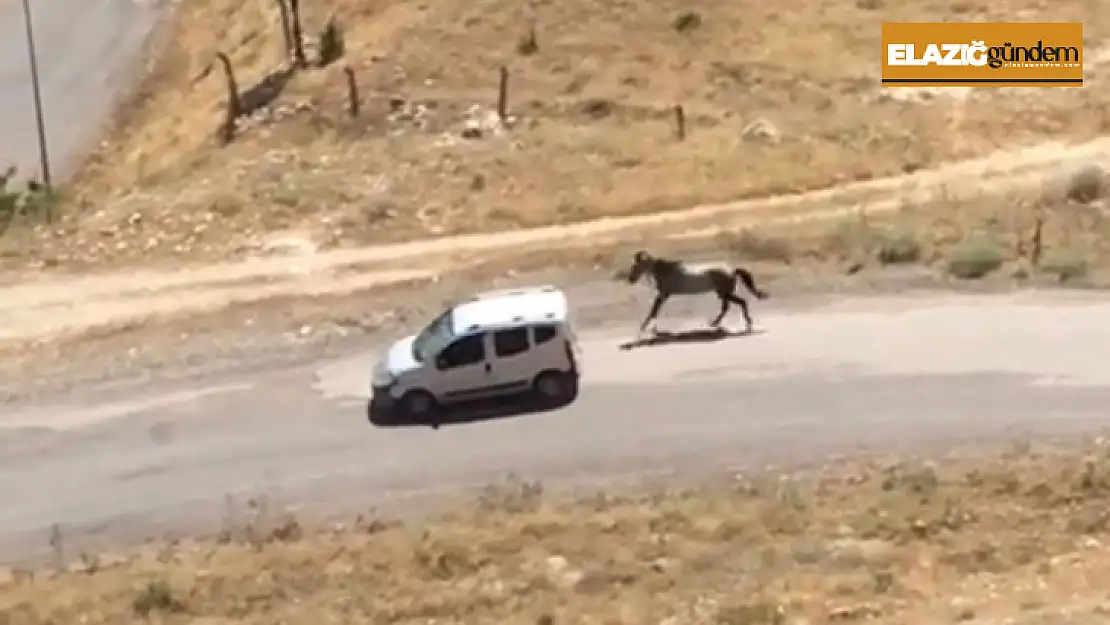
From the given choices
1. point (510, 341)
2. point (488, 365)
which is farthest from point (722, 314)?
point (488, 365)

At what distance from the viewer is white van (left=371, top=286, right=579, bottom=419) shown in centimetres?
2033

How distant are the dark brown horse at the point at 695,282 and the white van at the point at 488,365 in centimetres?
206

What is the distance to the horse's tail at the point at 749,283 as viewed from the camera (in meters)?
22.3

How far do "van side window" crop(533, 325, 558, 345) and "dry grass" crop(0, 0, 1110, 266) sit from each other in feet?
25.2

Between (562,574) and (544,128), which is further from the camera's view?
(544,128)

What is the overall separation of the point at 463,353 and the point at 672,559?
433 centimetres

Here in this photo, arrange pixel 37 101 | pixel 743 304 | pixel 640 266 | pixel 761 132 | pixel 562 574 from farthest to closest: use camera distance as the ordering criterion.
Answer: pixel 37 101 → pixel 761 132 → pixel 640 266 → pixel 743 304 → pixel 562 574

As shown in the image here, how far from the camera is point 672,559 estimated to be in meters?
17.4

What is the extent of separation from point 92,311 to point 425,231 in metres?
5.57

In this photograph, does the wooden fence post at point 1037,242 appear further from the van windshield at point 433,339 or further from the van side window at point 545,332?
the van windshield at point 433,339

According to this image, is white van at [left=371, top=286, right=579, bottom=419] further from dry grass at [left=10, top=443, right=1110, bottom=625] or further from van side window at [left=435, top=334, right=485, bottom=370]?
dry grass at [left=10, top=443, right=1110, bottom=625]

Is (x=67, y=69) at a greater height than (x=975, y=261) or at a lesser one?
greater

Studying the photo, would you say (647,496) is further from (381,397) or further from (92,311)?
(92,311)

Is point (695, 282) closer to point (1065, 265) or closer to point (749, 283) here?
point (749, 283)
